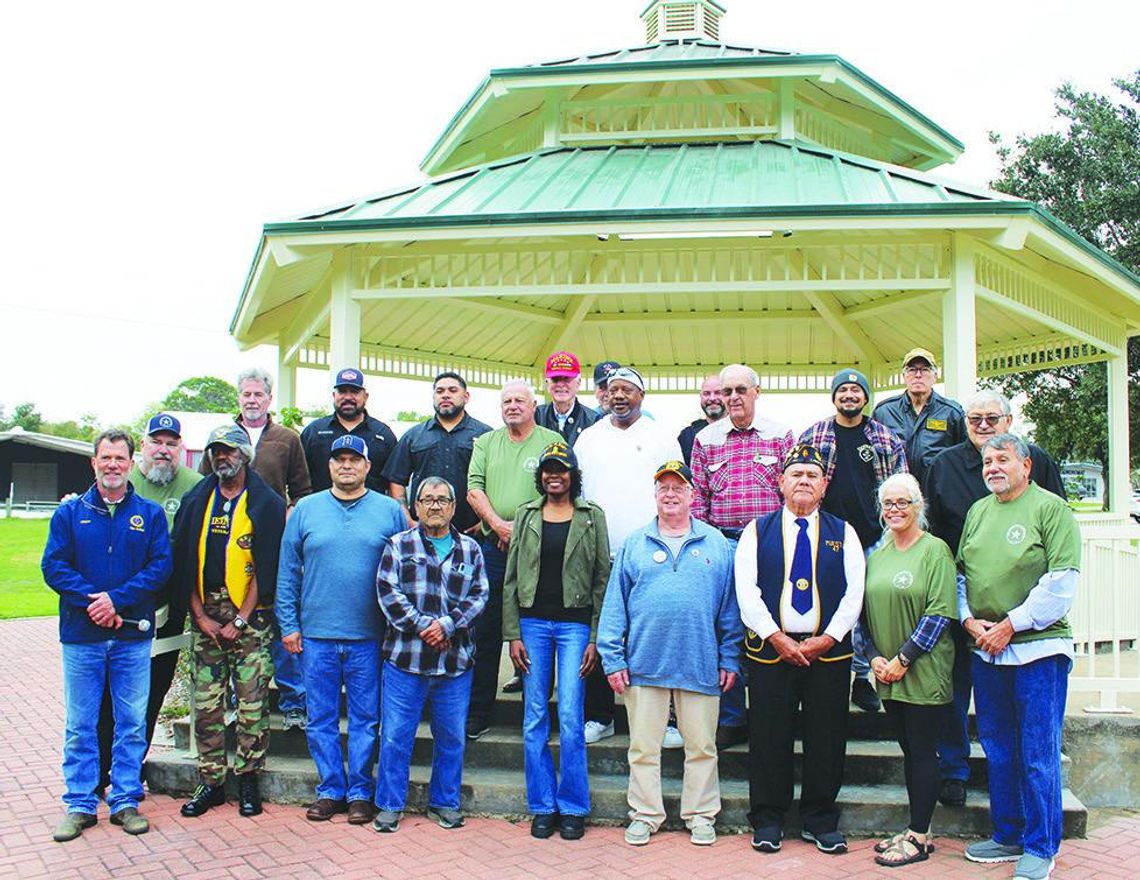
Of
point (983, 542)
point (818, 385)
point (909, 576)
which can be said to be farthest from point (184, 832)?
point (818, 385)

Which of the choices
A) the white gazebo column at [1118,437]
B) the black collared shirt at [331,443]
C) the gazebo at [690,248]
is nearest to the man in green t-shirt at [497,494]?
the black collared shirt at [331,443]

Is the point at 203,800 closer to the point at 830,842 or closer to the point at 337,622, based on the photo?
the point at 337,622

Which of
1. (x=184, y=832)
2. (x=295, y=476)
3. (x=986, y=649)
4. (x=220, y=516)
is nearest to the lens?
(x=986, y=649)

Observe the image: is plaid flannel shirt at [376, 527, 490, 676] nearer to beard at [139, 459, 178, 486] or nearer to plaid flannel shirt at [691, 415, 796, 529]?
plaid flannel shirt at [691, 415, 796, 529]

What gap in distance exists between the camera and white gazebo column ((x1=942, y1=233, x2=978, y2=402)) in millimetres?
7672

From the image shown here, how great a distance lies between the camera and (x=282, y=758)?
564 cm

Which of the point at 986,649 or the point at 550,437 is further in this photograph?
the point at 550,437

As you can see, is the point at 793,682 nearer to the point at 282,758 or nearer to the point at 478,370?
the point at 282,758

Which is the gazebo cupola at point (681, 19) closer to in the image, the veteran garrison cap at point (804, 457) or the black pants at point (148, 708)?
the veteran garrison cap at point (804, 457)

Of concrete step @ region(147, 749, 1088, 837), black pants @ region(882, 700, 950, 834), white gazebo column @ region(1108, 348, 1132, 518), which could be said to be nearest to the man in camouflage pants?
concrete step @ region(147, 749, 1088, 837)

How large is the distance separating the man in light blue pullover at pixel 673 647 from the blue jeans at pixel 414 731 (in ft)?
2.81

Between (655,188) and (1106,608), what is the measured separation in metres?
5.08

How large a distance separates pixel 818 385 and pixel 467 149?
583 centimetres

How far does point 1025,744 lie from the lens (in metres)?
4.39
